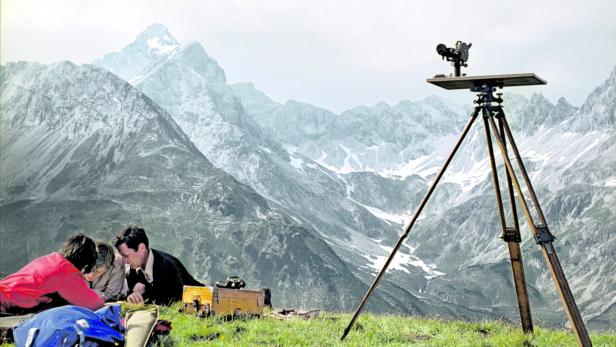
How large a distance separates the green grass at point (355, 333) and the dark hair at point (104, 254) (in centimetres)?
174

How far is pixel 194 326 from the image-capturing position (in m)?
11.9

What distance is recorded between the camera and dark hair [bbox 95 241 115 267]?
11.9m

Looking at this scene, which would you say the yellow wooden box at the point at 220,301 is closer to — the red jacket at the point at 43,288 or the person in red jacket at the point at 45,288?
the person in red jacket at the point at 45,288

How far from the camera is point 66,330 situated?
342 inches

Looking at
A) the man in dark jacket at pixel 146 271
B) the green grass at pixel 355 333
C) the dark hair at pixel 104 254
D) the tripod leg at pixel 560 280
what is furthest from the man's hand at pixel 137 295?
the tripod leg at pixel 560 280

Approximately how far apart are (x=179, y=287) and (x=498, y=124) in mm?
8216

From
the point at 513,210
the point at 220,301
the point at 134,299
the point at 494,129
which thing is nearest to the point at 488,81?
the point at 494,129

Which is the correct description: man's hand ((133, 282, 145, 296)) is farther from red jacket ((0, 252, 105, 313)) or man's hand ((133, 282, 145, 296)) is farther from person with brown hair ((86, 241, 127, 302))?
red jacket ((0, 252, 105, 313))

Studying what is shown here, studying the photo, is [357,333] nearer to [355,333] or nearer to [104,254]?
[355,333]

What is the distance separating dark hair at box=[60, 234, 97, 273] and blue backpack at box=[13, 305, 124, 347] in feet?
5.01

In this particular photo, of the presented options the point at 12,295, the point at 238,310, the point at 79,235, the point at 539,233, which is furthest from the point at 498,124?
A: the point at 12,295

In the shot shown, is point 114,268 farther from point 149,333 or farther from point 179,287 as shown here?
point 149,333

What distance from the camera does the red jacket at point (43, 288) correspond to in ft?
33.7

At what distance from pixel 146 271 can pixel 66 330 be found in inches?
229
